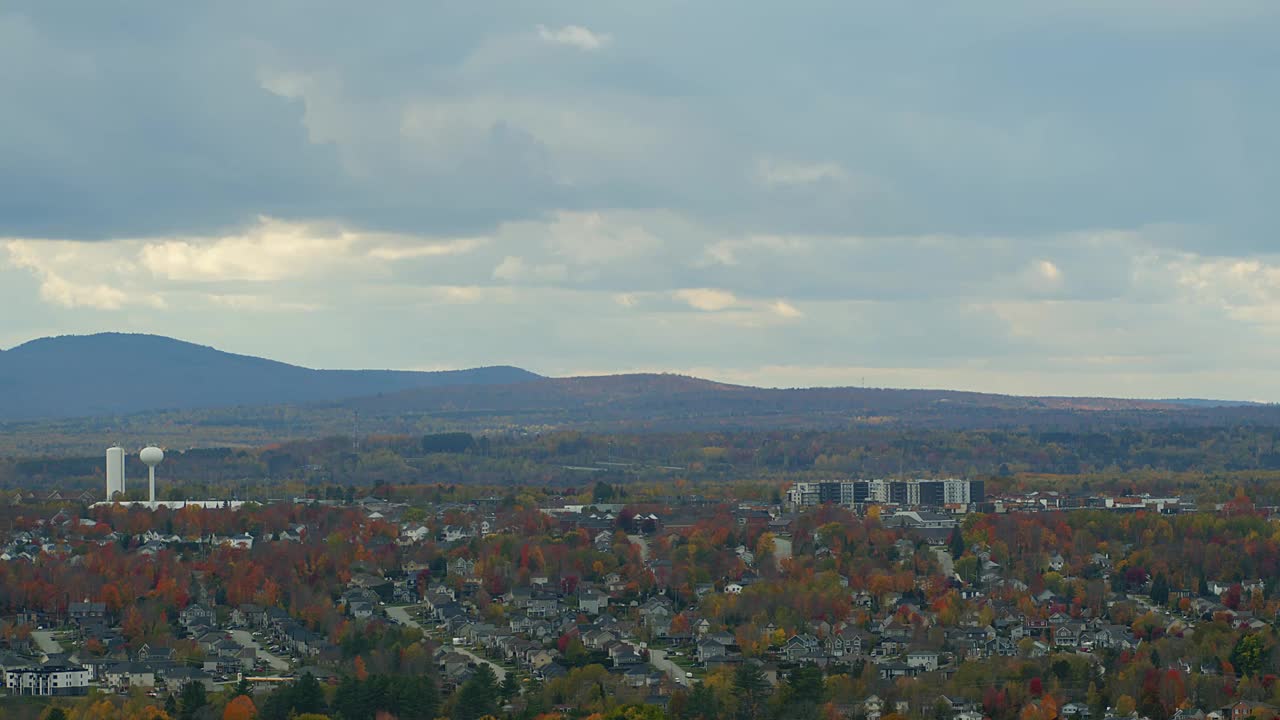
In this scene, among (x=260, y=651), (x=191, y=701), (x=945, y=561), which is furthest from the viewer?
(x=945, y=561)

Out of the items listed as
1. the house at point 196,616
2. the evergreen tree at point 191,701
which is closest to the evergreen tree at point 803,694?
the evergreen tree at point 191,701

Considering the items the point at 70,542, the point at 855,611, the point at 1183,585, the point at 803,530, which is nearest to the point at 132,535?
the point at 70,542

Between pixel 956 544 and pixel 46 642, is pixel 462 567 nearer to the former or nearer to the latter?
pixel 956 544

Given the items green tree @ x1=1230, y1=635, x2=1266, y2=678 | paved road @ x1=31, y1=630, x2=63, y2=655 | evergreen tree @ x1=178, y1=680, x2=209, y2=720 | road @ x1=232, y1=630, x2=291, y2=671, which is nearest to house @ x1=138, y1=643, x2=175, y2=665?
road @ x1=232, y1=630, x2=291, y2=671

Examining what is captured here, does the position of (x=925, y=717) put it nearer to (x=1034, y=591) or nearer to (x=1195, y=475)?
(x=1034, y=591)

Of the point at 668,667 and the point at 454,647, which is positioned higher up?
the point at 454,647

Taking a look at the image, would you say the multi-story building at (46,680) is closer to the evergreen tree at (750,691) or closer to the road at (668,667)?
Answer: the road at (668,667)

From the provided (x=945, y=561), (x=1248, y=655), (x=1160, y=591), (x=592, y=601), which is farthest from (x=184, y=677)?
(x=945, y=561)
